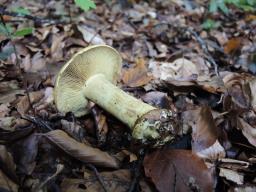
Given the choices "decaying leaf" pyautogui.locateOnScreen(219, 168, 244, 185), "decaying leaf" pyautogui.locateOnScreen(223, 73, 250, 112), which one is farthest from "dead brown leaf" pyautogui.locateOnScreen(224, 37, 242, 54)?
"decaying leaf" pyautogui.locateOnScreen(219, 168, 244, 185)

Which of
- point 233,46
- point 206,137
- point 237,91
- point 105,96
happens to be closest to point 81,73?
point 105,96

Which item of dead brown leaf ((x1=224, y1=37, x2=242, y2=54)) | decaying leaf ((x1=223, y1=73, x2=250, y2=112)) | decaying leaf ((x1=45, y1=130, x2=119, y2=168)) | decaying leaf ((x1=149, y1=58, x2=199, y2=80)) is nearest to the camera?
decaying leaf ((x1=45, y1=130, x2=119, y2=168))

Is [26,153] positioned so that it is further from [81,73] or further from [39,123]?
[81,73]

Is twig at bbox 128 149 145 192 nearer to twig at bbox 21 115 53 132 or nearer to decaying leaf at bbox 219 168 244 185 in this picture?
decaying leaf at bbox 219 168 244 185

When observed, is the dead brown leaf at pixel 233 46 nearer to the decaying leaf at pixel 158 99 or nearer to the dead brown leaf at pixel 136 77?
the dead brown leaf at pixel 136 77

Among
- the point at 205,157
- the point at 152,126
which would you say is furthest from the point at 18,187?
the point at 205,157

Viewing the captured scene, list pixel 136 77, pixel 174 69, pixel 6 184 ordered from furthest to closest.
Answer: pixel 174 69 < pixel 136 77 < pixel 6 184
